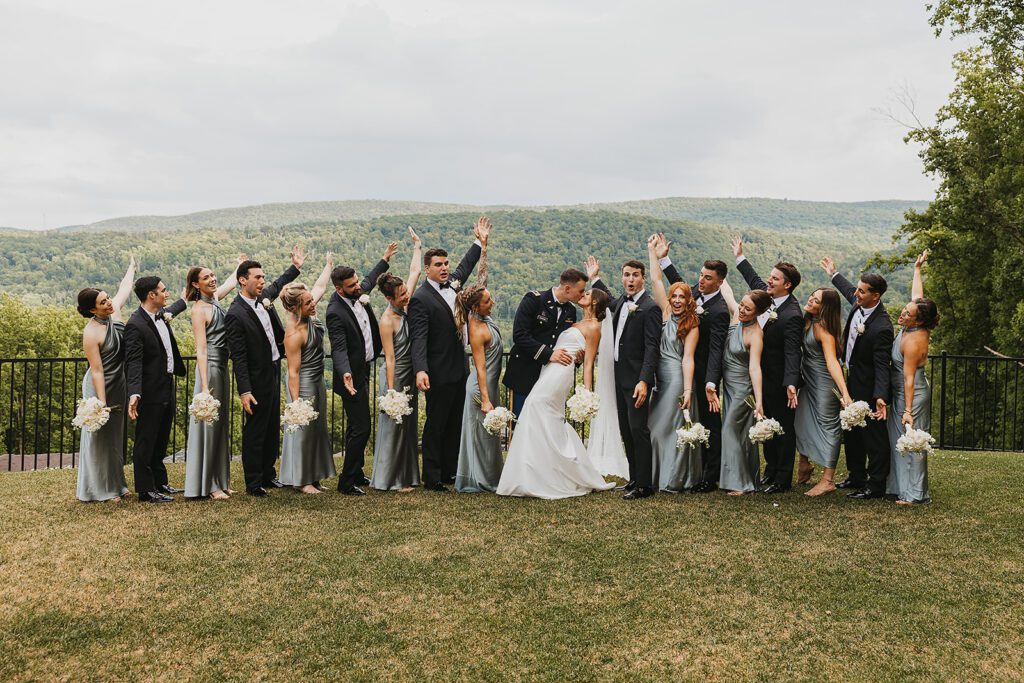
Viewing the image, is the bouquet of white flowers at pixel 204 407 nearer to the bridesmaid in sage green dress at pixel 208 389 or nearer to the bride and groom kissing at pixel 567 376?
the bridesmaid in sage green dress at pixel 208 389

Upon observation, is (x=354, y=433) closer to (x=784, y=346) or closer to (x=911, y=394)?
(x=784, y=346)

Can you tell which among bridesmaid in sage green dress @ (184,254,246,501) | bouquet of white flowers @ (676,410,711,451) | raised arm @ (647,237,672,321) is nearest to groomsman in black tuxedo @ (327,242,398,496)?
bridesmaid in sage green dress @ (184,254,246,501)

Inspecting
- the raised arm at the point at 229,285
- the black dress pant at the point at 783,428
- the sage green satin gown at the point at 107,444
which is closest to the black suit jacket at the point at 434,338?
the raised arm at the point at 229,285

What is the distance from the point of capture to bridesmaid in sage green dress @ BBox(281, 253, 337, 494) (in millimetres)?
7293

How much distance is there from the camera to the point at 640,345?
23.9 ft

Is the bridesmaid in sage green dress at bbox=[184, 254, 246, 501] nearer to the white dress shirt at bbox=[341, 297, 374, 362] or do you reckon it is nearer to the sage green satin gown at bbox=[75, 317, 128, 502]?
the sage green satin gown at bbox=[75, 317, 128, 502]

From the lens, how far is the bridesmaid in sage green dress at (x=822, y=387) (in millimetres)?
7316

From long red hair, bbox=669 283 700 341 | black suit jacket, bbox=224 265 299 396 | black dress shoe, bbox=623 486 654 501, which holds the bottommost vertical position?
black dress shoe, bbox=623 486 654 501

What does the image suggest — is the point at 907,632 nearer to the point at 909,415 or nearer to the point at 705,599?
the point at 705,599

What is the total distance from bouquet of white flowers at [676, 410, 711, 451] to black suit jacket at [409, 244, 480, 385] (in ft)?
6.75

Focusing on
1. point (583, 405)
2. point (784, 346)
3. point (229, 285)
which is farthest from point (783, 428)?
point (229, 285)

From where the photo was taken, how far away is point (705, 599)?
462 cm

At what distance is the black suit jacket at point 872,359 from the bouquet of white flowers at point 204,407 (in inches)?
221

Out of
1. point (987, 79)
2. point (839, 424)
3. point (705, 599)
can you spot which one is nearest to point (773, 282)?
point (839, 424)
